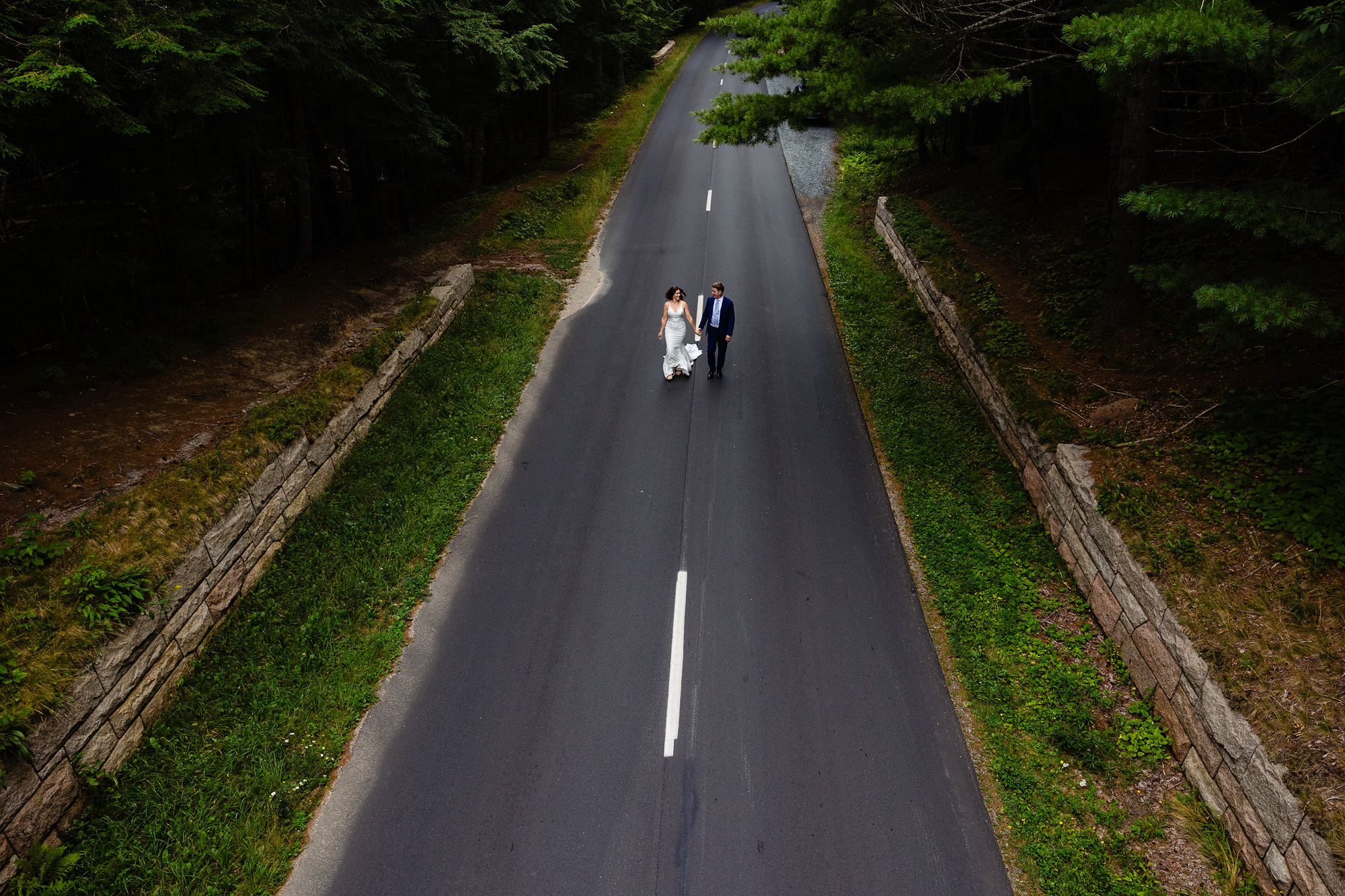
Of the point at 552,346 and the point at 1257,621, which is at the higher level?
the point at 552,346

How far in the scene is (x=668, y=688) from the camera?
6.96 m

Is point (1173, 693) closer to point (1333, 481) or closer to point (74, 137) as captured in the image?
point (1333, 481)

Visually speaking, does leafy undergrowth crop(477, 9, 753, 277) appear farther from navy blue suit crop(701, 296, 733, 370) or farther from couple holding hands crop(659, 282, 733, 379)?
navy blue suit crop(701, 296, 733, 370)

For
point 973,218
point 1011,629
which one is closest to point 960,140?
point 973,218

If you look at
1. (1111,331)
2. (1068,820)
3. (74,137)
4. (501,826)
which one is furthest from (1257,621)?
(74,137)

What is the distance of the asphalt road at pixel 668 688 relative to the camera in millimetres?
5617

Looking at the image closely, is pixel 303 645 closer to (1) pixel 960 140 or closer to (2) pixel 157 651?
(2) pixel 157 651

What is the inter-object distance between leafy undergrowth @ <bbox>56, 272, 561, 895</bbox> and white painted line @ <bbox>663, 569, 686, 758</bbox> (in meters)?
2.96

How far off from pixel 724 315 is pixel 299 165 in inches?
394

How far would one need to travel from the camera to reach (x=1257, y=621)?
622cm

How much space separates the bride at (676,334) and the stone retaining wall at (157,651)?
16.6 ft

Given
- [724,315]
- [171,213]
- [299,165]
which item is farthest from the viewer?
[299,165]

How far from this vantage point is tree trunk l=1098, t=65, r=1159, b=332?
30.8 ft

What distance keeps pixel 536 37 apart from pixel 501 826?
1841 centimetres
